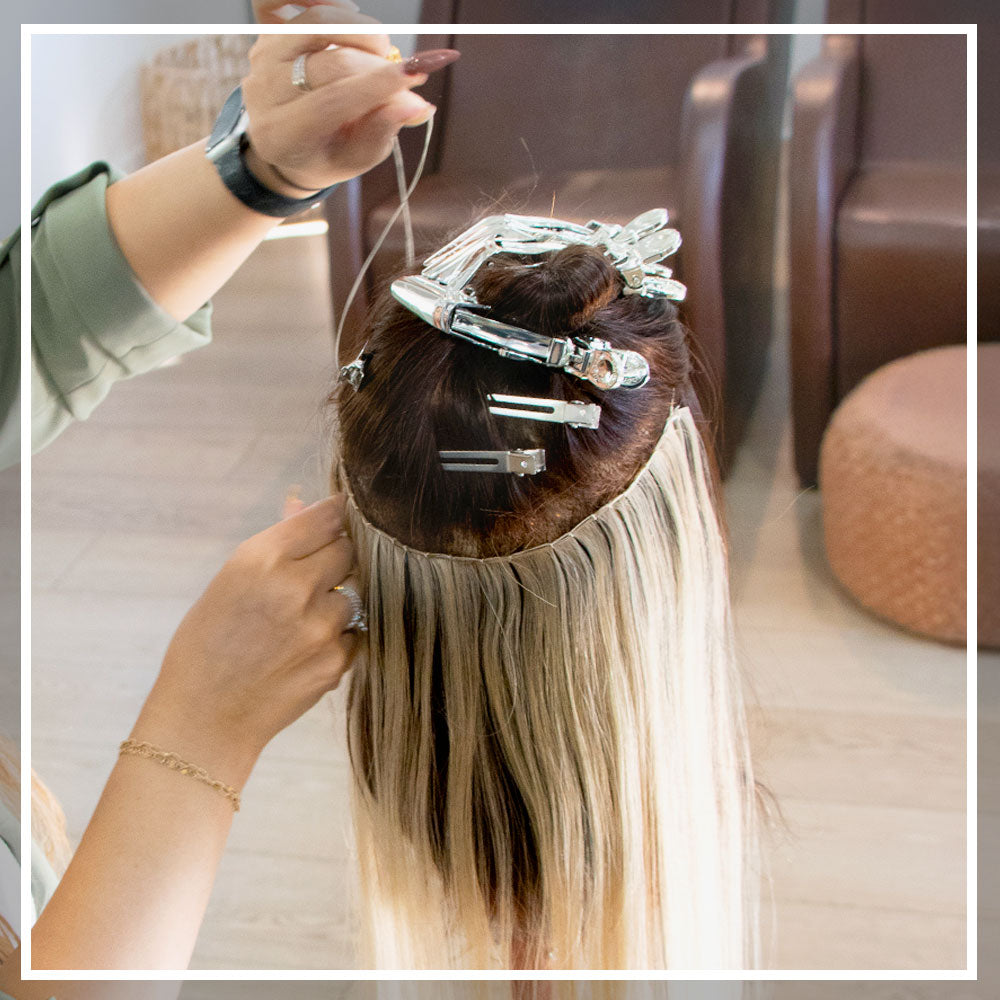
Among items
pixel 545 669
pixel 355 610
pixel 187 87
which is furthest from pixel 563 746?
pixel 187 87

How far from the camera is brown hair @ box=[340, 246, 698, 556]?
0.55m

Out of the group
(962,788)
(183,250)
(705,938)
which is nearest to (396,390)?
(183,250)

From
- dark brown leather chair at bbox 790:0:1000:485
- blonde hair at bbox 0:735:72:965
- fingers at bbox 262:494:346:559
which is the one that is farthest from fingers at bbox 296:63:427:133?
blonde hair at bbox 0:735:72:965

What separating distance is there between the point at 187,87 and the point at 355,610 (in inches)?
14.0

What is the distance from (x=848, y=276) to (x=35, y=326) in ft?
2.26

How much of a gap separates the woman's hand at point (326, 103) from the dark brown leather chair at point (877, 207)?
341 mm

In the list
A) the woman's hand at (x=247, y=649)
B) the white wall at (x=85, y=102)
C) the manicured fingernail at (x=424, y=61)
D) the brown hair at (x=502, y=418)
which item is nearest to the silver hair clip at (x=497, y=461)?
the brown hair at (x=502, y=418)

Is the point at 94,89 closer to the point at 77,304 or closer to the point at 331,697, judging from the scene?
the point at 77,304

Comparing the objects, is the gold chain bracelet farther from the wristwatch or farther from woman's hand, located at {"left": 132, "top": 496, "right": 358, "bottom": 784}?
the wristwatch

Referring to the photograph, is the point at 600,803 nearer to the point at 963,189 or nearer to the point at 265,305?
the point at 265,305

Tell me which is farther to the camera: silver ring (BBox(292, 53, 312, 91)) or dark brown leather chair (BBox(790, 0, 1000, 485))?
dark brown leather chair (BBox(790, 0, 1000, 485))

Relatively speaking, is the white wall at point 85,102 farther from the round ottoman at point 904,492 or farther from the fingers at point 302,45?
the round ottoman at point 904,492

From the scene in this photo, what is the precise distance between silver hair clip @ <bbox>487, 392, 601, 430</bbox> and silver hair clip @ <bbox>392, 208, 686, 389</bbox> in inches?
0.7

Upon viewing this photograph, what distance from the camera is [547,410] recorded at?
54cm
